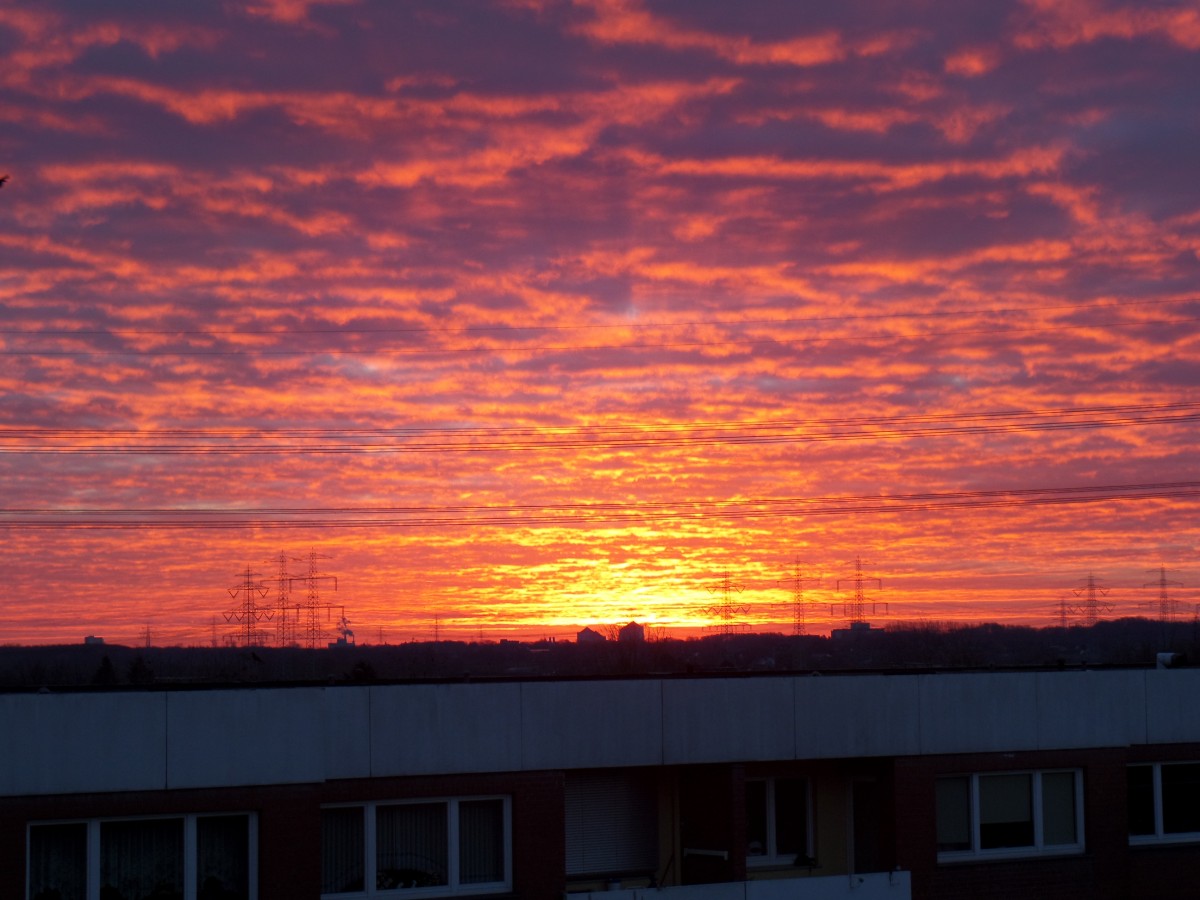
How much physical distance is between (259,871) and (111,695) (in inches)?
142

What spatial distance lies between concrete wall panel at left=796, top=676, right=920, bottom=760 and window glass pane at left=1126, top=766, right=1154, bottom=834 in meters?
5.54

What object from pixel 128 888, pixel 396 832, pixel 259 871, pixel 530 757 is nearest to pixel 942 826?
pixel 530 757

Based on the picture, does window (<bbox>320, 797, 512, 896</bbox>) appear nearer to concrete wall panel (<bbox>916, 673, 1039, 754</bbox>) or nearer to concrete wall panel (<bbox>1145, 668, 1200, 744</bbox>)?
concrete wall panel (<bbox>916, 673, 1039, 754</bbox>)

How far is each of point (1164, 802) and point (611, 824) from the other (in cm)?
1171

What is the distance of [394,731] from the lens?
22.8m

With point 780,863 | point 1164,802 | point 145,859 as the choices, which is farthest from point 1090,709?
point 145,859

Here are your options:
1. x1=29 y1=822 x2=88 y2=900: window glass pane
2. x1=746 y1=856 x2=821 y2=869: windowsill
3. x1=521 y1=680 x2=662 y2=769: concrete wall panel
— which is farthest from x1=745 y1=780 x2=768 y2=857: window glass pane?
x1=29 y1=822 x2=88 y2=900: window glass pane

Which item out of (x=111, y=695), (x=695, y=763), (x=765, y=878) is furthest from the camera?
(x=765, y=878)

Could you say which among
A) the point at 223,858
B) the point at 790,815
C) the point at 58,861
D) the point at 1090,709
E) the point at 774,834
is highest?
the point at 1090,709

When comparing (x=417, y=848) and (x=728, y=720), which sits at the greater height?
(x=728, y=720)

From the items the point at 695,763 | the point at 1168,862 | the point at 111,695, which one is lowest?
the point at 1168,862

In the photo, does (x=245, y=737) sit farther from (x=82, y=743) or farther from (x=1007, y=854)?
(x=1007, y=854)

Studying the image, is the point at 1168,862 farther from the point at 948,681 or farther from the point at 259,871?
the point at 259,871

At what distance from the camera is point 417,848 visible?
23375mm
